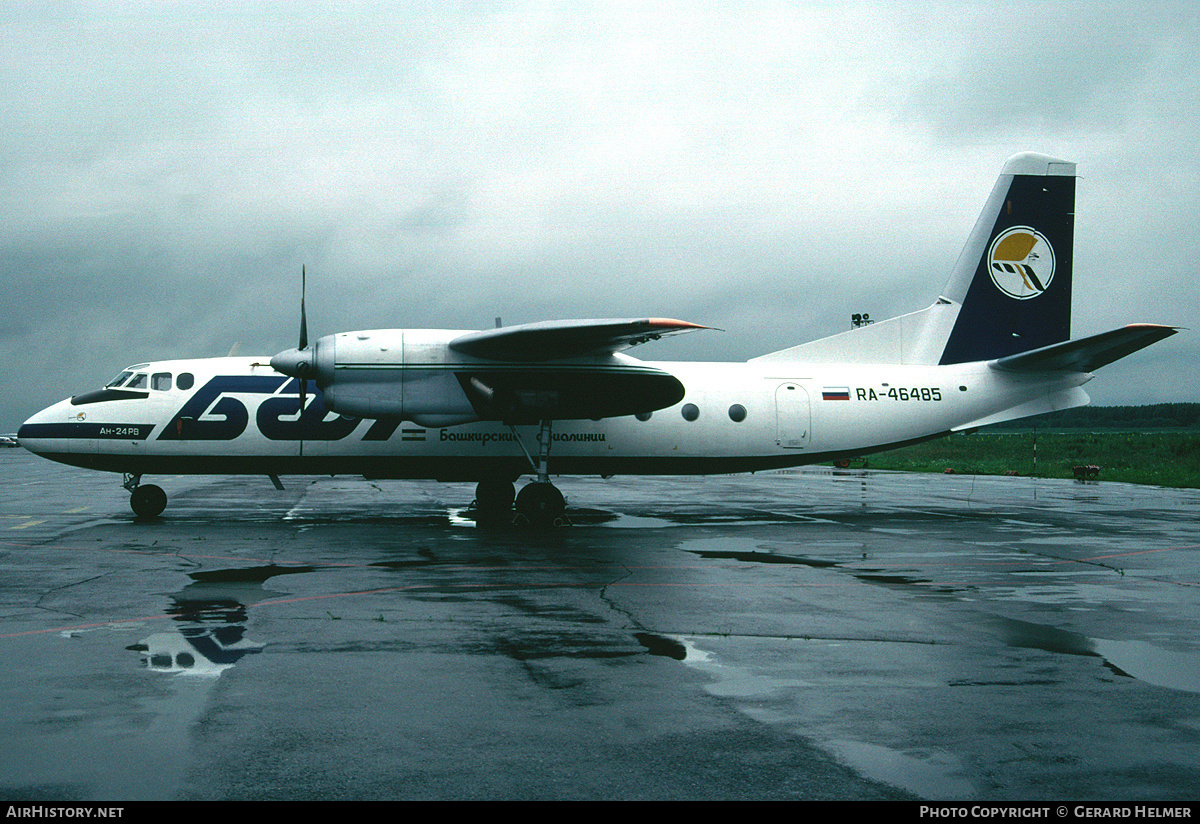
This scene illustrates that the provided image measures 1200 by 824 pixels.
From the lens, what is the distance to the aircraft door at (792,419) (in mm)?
21875

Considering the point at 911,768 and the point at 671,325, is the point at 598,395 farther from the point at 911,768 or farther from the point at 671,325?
the point at 911,768

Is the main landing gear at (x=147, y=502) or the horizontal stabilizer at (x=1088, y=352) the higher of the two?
the horizontal stabilizer at (x=1088, y=352)

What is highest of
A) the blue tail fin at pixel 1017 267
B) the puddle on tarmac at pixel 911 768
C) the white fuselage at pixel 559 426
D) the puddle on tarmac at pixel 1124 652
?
the blue tail fin at pixel 1017 267

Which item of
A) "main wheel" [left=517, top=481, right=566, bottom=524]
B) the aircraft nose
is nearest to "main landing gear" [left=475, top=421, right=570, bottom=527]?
"main wheel" [left=517, top=481, right=566, bottom=524]

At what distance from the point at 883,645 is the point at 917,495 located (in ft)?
72.9

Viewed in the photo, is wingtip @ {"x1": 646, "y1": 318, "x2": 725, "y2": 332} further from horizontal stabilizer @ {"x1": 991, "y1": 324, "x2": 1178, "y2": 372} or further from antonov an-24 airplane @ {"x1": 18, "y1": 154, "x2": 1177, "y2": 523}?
horizontal stabilizer @ {"x1": 991, "y1": 324, "x2": 1178, "y2": 372}

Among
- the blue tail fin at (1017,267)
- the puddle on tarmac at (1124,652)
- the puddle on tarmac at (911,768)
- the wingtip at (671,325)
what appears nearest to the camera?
the puddle on tarmac at (911,768)

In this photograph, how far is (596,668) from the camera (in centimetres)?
767

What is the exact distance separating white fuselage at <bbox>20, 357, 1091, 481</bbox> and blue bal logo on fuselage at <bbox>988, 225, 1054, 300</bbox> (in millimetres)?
2479

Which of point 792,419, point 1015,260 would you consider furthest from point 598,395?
point 1015,260

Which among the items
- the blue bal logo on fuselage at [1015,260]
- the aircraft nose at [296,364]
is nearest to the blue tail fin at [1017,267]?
the blue bal logo on fuselage at [1015,260]

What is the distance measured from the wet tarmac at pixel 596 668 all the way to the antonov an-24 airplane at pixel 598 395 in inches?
132

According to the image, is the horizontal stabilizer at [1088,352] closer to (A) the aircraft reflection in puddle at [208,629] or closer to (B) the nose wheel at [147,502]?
(A) the aircraft reflection in puddle at [208,629]

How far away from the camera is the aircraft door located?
21.9 meters
